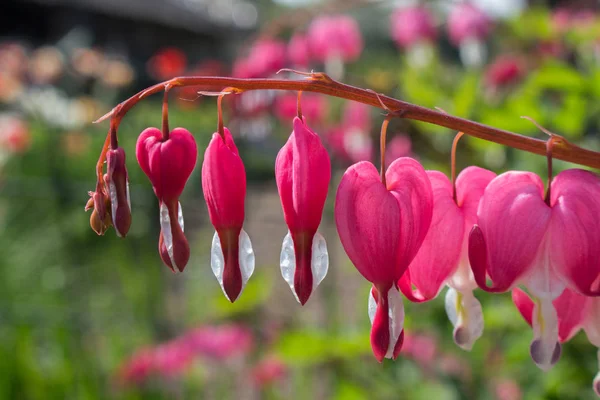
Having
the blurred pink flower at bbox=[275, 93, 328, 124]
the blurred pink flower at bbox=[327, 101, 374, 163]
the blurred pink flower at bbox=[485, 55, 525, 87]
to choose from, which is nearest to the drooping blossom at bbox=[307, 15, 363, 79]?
the blurred pink flower at bbox=[275, 93, 328, 124]

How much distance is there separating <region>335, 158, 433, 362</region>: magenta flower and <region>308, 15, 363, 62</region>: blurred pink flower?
1.81m

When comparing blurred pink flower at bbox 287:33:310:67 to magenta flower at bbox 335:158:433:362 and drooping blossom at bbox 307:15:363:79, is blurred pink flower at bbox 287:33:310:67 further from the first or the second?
magenta flower at bbox 335:158:433:362

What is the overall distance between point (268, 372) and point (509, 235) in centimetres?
169

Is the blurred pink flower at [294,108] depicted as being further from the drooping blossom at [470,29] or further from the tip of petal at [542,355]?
the tip of petal at [542,355]

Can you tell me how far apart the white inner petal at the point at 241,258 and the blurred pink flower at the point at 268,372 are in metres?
1.61

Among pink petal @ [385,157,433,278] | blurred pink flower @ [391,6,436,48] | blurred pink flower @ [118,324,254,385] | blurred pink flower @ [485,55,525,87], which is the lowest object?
blurred pink flower @ [118,324,254,385]

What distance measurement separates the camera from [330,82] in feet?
1.62

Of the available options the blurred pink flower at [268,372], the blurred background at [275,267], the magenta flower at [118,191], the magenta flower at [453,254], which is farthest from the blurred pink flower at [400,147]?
the magenta flower at [118,191]

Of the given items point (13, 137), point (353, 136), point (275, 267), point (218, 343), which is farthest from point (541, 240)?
point (275, 267)

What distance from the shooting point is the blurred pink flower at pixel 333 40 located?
229 centimetres

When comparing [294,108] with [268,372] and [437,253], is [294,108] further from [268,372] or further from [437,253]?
[437,253]

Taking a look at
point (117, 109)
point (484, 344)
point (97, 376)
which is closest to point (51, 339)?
point (97, 376)

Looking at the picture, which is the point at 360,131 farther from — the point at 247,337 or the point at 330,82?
the point at 330,82

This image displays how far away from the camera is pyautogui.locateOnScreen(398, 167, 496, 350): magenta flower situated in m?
0.55
